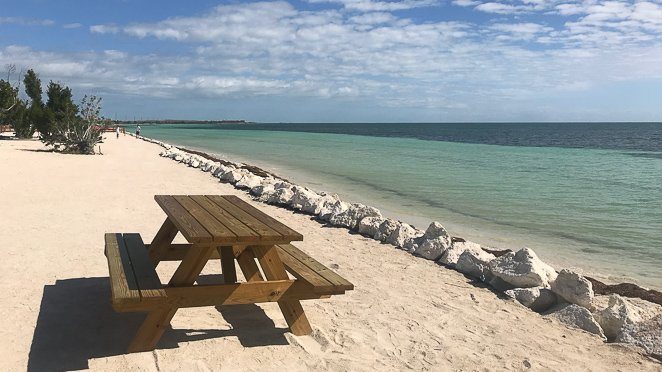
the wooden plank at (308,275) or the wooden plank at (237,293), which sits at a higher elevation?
the wooden plank at (308,275)

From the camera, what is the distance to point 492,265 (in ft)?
18.7

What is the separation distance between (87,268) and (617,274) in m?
6.44

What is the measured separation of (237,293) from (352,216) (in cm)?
474

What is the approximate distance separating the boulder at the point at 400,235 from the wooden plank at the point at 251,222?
2.84m

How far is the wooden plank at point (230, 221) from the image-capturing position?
3494 millimetres

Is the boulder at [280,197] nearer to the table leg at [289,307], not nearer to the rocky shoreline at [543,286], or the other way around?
the rocky shoreline at [543,286]

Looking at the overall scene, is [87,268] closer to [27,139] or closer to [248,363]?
[248,363]

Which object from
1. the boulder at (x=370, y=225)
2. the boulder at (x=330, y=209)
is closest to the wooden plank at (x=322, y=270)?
the boulder at (x=370, y=225)

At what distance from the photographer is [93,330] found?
3.95 meters

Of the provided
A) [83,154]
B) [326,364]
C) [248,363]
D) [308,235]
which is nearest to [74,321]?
[248,363]

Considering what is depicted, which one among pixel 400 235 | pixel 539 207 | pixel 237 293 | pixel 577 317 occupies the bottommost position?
pixel 539 207

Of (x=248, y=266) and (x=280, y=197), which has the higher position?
(x=248, y=266)

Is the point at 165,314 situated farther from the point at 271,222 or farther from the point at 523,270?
the point at 523,270

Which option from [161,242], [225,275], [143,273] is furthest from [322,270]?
[161,242]
